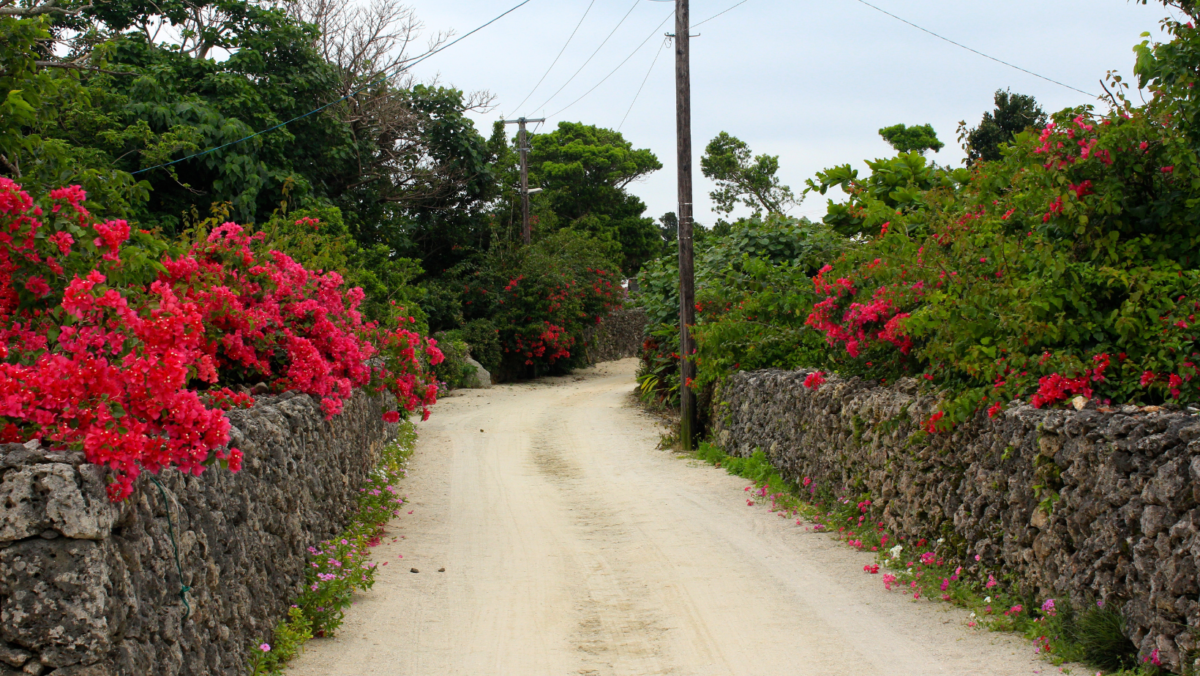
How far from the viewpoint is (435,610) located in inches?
237

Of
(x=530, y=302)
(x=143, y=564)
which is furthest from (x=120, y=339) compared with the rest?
(x=530, y=302)

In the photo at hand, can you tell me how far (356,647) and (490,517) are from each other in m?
3.73

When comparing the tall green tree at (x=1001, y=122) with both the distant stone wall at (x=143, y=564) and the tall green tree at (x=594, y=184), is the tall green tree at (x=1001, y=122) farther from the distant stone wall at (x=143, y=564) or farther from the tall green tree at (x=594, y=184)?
the distant stone wall at (x=143, y=564)

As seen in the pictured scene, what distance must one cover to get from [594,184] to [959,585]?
40.6m

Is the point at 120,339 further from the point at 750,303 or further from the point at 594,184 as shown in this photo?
the point at 594,184

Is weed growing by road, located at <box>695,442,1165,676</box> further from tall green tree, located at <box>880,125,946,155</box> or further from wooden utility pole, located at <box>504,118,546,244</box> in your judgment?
tall green tree, located at <box>880,125,946,155</box>

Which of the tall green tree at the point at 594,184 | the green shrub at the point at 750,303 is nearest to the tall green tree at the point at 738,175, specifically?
the tall green tree at the point at 594,184

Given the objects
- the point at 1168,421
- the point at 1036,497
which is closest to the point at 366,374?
the point at 1036,497

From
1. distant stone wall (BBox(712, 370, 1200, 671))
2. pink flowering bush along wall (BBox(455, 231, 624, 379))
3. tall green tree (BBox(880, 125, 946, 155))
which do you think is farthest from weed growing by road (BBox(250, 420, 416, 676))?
tall green tree (BBox(880, 125, 946, 155))

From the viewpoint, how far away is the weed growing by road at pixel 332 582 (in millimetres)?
4820

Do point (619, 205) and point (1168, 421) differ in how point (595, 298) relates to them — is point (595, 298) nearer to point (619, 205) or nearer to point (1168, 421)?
point (619, 205)

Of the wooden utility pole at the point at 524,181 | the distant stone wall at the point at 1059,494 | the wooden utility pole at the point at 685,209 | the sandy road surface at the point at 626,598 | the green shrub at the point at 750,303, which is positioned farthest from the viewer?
the wooden utility pole at the point at 524,181

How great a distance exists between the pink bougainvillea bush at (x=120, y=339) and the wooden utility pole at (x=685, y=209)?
7810 mm

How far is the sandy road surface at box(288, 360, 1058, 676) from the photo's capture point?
16.4 feet
